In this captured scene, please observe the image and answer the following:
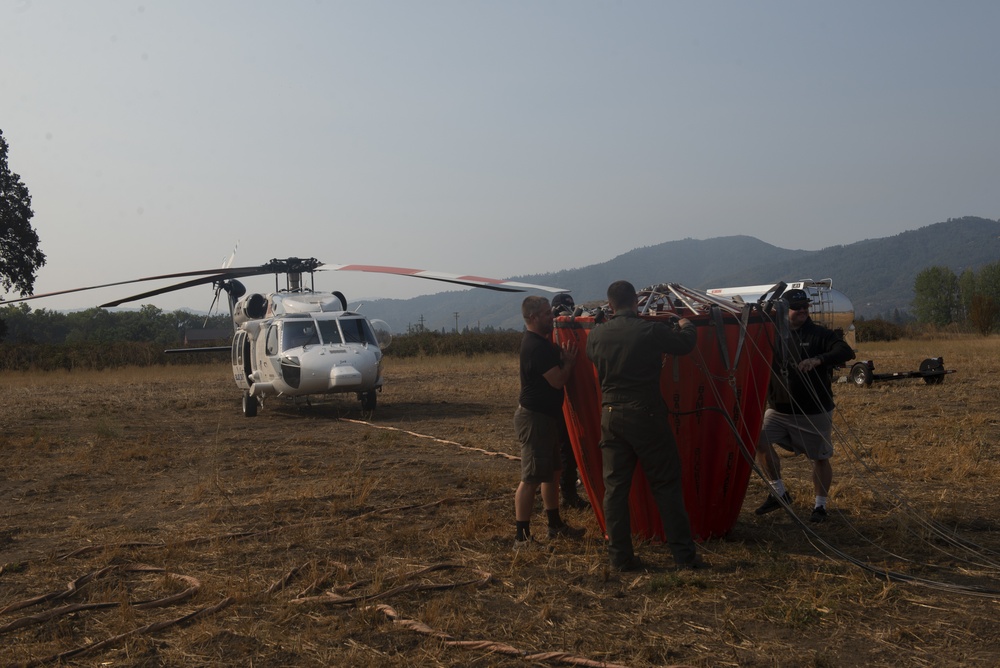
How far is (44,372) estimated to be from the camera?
1382 inches

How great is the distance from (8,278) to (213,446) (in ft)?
122

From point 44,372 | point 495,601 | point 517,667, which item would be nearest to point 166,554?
point 495,601

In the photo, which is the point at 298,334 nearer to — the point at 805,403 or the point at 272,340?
the point at 272,340

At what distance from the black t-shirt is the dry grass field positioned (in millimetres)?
1022

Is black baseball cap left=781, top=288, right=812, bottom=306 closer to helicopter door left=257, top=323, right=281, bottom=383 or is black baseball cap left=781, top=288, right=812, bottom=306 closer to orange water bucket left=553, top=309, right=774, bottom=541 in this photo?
orange water bucket left=553, top=309, right=774, bottom=541

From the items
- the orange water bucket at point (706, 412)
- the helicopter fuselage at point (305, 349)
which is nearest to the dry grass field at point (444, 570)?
the orange water bucket at point (706, 412)

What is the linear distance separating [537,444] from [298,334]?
10.1 metres

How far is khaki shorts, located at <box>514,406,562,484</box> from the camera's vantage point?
20.2ft

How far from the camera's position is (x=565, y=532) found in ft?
21.2

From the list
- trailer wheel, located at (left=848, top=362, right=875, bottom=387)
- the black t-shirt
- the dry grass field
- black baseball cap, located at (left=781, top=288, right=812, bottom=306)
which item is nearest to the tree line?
trailer wheel, located at (left=848, top=362, right=875, bottom=387)

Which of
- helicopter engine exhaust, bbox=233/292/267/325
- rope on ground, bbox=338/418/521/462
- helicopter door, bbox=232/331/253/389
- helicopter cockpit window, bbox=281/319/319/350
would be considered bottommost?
rope on ground, bbox=338/418/521/462

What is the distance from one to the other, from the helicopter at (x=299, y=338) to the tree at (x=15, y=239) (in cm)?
3149

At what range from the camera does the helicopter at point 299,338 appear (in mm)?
14633

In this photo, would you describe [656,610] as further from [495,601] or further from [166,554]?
[166,554]
